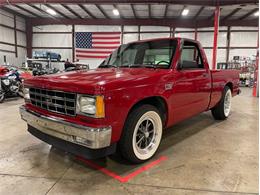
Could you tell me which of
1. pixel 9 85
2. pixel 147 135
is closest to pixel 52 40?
pixel 9 85

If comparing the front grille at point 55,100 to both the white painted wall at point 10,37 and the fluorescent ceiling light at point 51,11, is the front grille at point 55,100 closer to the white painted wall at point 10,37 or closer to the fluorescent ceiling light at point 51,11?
the fluorescent ceiling light at point 51,11

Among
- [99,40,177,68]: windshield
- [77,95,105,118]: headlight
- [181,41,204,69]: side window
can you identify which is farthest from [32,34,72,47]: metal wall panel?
[77,95,105,118]: headlight

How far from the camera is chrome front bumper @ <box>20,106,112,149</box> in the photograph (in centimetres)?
196

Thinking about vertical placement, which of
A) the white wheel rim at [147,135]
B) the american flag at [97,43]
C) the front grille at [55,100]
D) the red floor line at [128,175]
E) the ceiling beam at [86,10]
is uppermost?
the ceiling beam at [86,10]

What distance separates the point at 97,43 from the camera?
643 inches

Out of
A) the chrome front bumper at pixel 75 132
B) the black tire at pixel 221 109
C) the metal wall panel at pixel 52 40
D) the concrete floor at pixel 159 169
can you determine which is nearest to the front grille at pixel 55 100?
the chrome front bumper at pixel 75 132

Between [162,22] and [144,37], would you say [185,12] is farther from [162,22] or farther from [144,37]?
[144,37]

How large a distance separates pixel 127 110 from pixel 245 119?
3.85 metres

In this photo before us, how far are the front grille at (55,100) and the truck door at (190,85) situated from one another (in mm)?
1379

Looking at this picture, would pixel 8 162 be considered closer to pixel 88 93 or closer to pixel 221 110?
pixel 88 93

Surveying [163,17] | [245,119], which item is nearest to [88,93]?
[245,119]

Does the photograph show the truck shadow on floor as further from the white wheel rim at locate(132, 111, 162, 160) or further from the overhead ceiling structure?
the overhead ceiling structure

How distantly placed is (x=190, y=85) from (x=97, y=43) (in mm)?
14233

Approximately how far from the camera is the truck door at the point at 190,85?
115 inches
